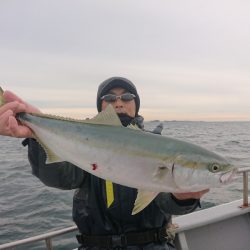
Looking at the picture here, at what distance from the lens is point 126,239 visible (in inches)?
145

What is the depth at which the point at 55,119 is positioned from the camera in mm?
2820

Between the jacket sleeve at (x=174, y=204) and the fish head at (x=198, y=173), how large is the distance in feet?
2.36

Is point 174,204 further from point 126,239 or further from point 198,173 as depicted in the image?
point 198,173

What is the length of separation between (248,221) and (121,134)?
4.19 metres

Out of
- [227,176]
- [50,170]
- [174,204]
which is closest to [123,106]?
[50,170]

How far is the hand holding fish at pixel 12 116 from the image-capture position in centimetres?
279

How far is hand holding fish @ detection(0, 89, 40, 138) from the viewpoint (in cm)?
279

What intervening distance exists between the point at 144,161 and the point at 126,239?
1.51 metres

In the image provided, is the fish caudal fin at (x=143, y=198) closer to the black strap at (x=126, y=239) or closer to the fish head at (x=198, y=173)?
the fish head at (x=198, y=173)

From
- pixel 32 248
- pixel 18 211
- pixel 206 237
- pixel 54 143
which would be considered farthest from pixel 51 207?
pixel 54 143

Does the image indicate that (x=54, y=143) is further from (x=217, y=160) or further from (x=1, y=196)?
(x=1, y=196)

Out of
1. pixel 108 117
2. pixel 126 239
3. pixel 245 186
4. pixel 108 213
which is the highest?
pixel 108 117

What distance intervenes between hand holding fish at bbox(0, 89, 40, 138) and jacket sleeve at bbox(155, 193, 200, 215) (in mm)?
1363

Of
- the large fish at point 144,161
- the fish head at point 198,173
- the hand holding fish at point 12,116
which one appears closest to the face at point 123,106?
the hand holding fish at point 12,116
